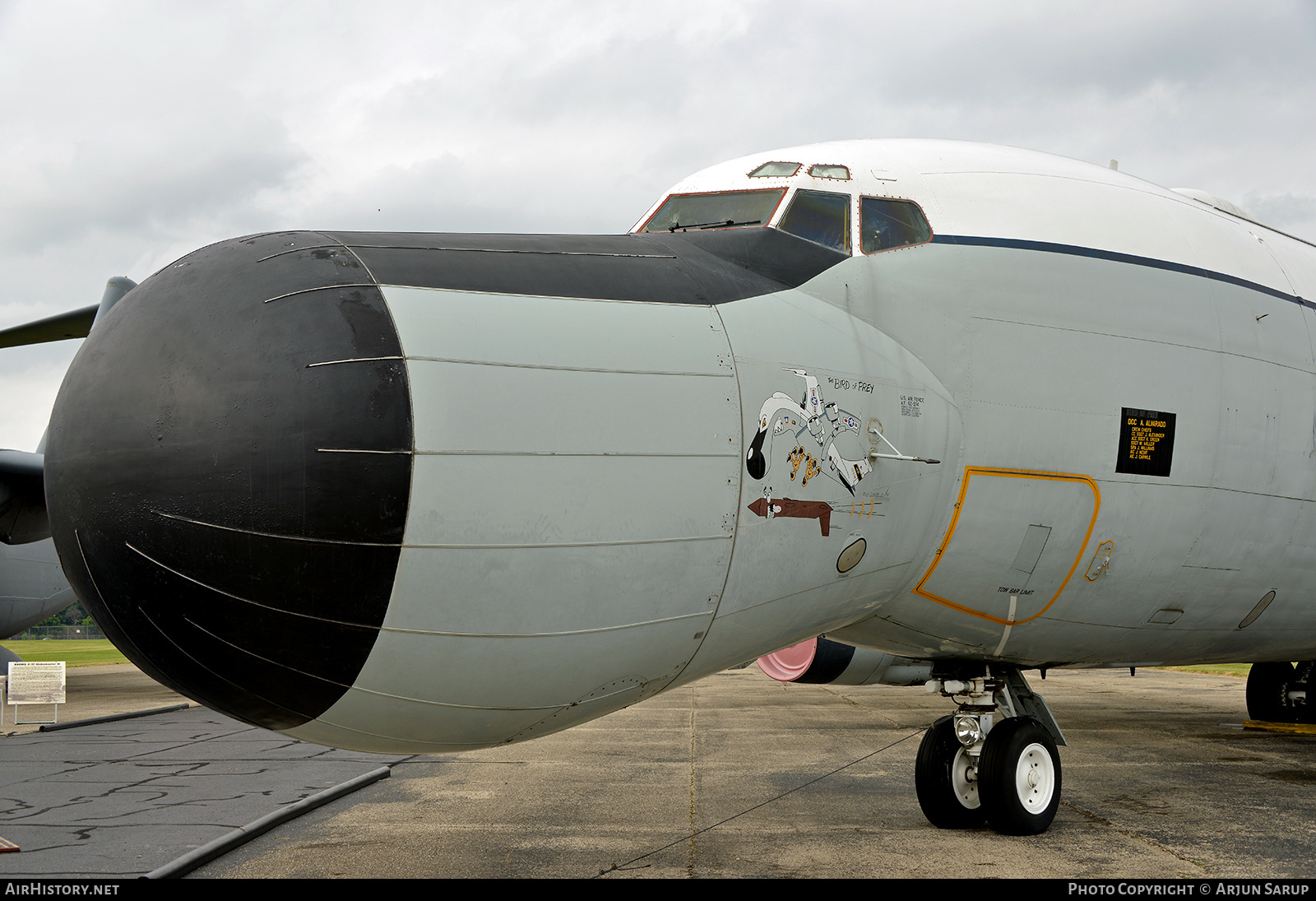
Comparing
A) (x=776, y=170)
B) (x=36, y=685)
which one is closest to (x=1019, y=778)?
(x=776, y=170)

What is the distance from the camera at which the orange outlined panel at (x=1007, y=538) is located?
5746 millimetres

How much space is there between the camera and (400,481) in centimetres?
374

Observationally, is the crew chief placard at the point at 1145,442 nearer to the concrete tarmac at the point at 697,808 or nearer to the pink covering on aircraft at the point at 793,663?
the concrete tarmac at the point at 697,808

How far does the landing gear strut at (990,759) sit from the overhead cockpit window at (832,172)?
3.47 meters

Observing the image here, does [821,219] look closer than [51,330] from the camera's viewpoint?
Yes

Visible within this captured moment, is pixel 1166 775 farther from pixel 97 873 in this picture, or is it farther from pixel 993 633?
pixel 97 873

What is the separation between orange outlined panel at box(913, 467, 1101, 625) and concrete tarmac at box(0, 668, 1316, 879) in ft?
5.37

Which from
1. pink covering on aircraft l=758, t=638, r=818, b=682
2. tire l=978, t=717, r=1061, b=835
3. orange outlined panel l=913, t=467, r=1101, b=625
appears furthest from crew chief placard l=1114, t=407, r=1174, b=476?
pink covering on aircraft l=758, t=638, r=818, b=682

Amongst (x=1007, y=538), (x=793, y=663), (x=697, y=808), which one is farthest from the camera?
(x=793, y=663)

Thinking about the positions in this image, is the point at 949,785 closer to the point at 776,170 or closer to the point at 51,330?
the point at 776,170

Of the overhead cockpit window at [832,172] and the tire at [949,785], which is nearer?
the overhead cockpit window at [832,172]

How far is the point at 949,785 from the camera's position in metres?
7.12

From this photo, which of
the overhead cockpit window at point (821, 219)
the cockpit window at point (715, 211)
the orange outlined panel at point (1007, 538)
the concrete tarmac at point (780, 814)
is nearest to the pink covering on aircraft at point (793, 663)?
the concrete tarmac at point (780, 814)

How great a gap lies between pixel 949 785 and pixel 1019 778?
0.50 meters
